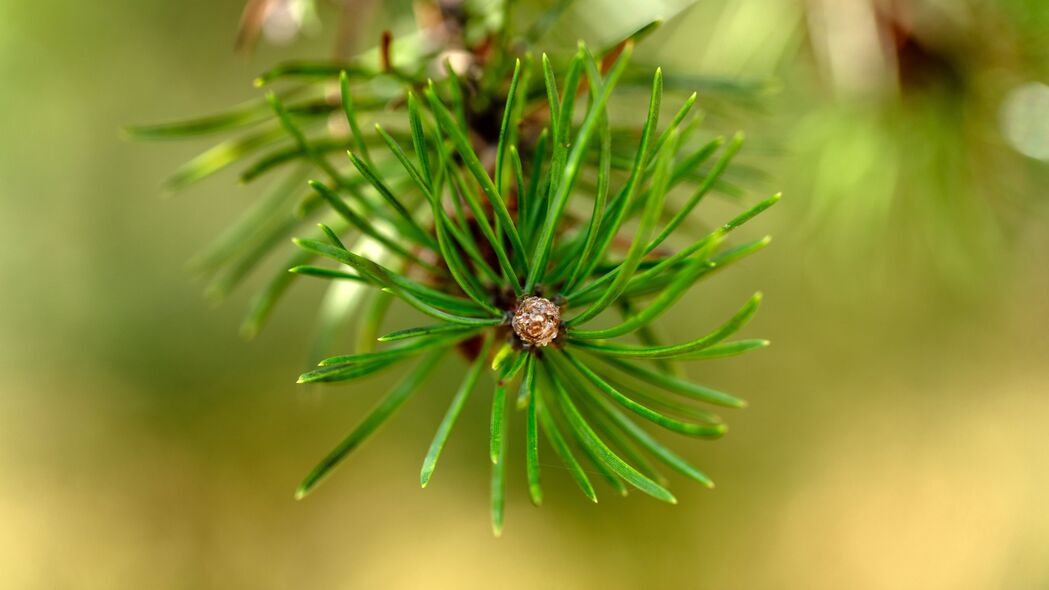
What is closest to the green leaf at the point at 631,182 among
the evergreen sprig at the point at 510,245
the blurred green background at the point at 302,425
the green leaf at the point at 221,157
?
the evergreen sprig at the point at 510,245

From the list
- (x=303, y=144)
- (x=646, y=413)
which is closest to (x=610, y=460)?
(x=646, y=413)

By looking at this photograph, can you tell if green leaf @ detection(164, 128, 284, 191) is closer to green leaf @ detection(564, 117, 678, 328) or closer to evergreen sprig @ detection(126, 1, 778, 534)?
evergreen sprig @ detection(126, 1, 778, 534)

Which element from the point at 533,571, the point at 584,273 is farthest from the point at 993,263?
the point at 533,571

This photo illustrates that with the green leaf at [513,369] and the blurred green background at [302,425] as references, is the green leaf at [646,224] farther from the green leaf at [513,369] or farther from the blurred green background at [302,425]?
the blurred green background at [302,425]

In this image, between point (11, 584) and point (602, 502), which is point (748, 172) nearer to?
point (602, 502)

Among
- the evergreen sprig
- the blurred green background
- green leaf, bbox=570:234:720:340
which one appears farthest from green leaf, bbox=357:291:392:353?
the blurred green background

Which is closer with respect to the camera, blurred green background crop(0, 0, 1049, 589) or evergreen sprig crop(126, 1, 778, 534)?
evergreen sprig crop(126, 1, 778, 534)

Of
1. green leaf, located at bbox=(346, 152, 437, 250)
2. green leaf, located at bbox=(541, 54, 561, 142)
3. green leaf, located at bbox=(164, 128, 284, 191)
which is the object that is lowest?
green leaf, located at bbox=(346, 152, 437, 250)
